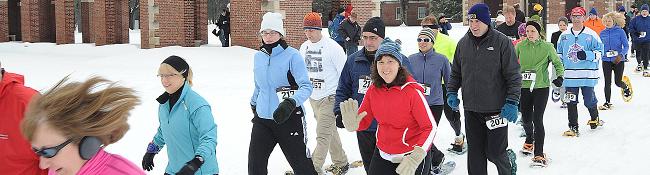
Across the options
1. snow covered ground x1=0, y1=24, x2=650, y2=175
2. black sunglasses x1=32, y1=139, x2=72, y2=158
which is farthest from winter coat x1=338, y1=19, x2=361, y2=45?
black sunglasses x1=32, y1=139, x2=72, y2=158

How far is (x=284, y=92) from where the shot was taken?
236 inches

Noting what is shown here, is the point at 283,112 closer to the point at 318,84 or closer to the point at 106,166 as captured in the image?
the point at 318,84

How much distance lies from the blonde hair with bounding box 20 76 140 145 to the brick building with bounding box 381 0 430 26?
52.5 meters

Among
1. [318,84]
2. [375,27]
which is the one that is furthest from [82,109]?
[318,84]

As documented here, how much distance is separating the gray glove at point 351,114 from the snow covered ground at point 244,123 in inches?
69.5

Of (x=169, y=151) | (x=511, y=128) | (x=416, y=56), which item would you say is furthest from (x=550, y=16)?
(x=169, y=151)

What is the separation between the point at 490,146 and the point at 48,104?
4251 mm

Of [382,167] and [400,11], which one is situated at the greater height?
[400,11]

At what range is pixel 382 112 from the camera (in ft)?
16.3

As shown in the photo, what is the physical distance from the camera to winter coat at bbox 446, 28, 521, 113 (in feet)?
19.7

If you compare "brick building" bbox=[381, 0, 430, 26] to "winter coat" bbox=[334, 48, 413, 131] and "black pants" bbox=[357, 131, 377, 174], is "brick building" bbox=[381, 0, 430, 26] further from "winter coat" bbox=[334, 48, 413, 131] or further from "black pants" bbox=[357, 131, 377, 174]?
"black pants" bbox=[357, 131, 377, 174]

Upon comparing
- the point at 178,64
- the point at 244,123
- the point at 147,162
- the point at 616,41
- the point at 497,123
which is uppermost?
the point at 616,41

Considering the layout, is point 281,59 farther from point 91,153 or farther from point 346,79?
point 91,153

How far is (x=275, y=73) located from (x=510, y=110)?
1.94 metres
